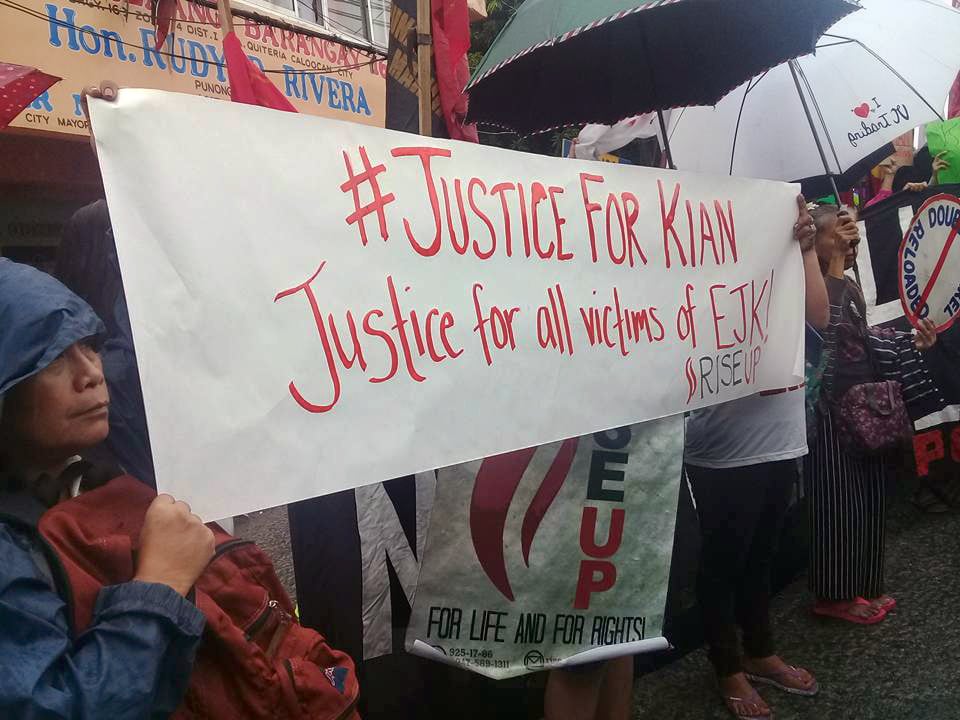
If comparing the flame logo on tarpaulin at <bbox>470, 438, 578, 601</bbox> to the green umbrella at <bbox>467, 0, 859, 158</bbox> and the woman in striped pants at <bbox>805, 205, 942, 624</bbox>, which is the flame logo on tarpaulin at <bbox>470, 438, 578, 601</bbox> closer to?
the green umbrella at <bbox>467, 0, 859, 158</bbox>

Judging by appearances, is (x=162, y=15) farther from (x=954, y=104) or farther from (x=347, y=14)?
(x=954, y=104)

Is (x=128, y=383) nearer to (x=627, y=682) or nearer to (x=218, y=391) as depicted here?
(x=218, y=391)

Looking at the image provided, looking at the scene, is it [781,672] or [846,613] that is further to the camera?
[846,613]

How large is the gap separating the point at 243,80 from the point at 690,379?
1328 mm

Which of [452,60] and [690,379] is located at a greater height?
[452,60]

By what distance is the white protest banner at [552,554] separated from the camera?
1.75 metres

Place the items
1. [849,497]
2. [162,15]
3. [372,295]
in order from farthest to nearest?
[162,15] → [849,497] → [372,295]

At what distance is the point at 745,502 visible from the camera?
2447mm

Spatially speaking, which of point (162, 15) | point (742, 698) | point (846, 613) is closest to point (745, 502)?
point (742, 698)

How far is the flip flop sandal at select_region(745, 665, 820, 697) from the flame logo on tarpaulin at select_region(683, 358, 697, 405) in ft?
4.73

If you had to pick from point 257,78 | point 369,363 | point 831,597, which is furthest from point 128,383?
point 831,597

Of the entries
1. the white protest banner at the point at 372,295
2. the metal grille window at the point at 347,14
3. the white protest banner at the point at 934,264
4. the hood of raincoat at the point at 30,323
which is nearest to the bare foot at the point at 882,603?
the white protest banner at the point at 934,264

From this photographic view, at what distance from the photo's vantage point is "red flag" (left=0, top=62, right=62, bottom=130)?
6.85 feet

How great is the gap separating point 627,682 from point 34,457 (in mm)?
1622
